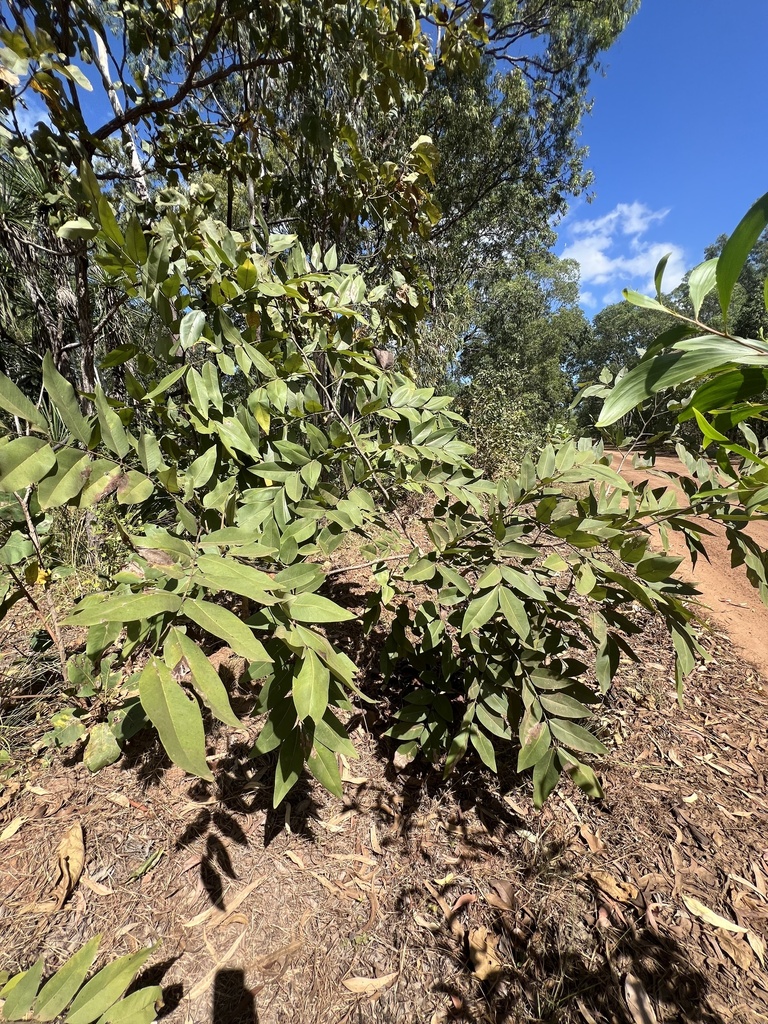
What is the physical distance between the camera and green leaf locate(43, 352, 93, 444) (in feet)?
2.26

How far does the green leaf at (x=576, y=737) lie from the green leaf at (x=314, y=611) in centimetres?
73

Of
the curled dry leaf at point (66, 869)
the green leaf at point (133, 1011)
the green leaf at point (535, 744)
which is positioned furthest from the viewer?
the curled dry leaf at point (66, 869)

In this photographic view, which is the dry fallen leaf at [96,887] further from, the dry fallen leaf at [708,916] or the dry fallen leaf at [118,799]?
the dry fallen leaf at [708,916]

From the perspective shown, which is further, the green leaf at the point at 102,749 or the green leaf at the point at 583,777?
the green leaf at the point at 102,749

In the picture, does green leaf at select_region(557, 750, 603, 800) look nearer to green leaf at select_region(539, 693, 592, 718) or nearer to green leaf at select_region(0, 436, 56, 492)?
green leaf at select_region(539, 693, 592, 718)

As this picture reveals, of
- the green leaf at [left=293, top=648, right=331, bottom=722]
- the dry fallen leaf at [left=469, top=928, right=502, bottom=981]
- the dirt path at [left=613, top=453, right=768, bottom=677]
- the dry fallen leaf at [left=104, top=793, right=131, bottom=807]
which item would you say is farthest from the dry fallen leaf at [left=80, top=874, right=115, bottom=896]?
the dirt path at [left=613, top=453, right=768, bottom=677]

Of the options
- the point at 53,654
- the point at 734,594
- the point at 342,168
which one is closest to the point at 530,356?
the point at 734,594

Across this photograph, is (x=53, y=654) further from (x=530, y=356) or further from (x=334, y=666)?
(x=530, y=356)

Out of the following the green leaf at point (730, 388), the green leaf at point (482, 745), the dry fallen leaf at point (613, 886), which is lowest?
the dry fallen leaf at point (613, 886)

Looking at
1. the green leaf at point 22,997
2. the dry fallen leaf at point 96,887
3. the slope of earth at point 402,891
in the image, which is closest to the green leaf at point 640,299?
the green leaf at point 22,997

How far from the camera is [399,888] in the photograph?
1.39 meters

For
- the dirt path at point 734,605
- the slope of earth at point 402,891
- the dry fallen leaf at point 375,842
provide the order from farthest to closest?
the dirt path at point 734,605
the dry fallen leaf at point 375,842
the slope of earth at point 402,891

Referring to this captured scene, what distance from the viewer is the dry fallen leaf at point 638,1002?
1.10m

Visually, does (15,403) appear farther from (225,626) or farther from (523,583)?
(523,583)
